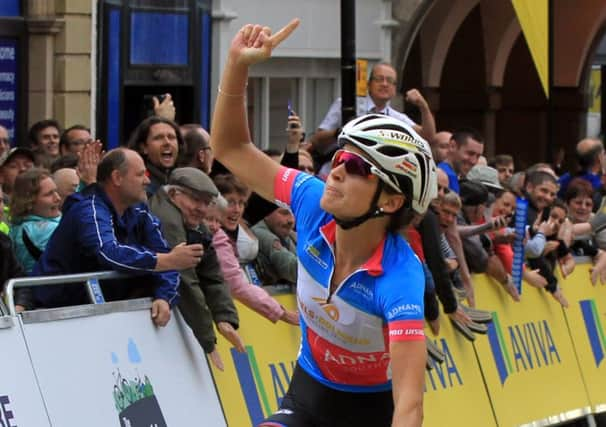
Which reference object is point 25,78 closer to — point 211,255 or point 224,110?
point 211,255

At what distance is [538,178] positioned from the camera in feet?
43.5

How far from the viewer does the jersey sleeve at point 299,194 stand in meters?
6.41

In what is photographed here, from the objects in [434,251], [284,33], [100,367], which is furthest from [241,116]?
[434,251]

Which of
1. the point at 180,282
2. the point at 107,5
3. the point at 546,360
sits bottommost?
the point at 546,360

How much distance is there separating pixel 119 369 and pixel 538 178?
5762mm

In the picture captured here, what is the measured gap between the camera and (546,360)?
1285cm

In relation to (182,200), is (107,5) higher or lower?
higher

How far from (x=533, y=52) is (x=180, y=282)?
9236 mm

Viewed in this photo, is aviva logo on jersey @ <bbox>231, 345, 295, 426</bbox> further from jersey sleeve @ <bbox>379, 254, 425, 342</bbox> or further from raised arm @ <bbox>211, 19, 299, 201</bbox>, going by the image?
jersey sleeve @ <bbox>379, 254, 425, 342</bbox>

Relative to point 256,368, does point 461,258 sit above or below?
above

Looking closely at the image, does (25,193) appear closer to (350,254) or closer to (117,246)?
(117,246)

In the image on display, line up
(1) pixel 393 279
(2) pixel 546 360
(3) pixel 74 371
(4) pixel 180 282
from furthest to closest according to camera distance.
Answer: (2) pixel 546 360 < (4) pixel 180 282 < (3) pixel 74 371 < (1) pixel 393 279

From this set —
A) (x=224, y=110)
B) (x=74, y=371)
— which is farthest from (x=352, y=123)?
(x=74, y=371)

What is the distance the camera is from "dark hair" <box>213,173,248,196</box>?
9875mm
